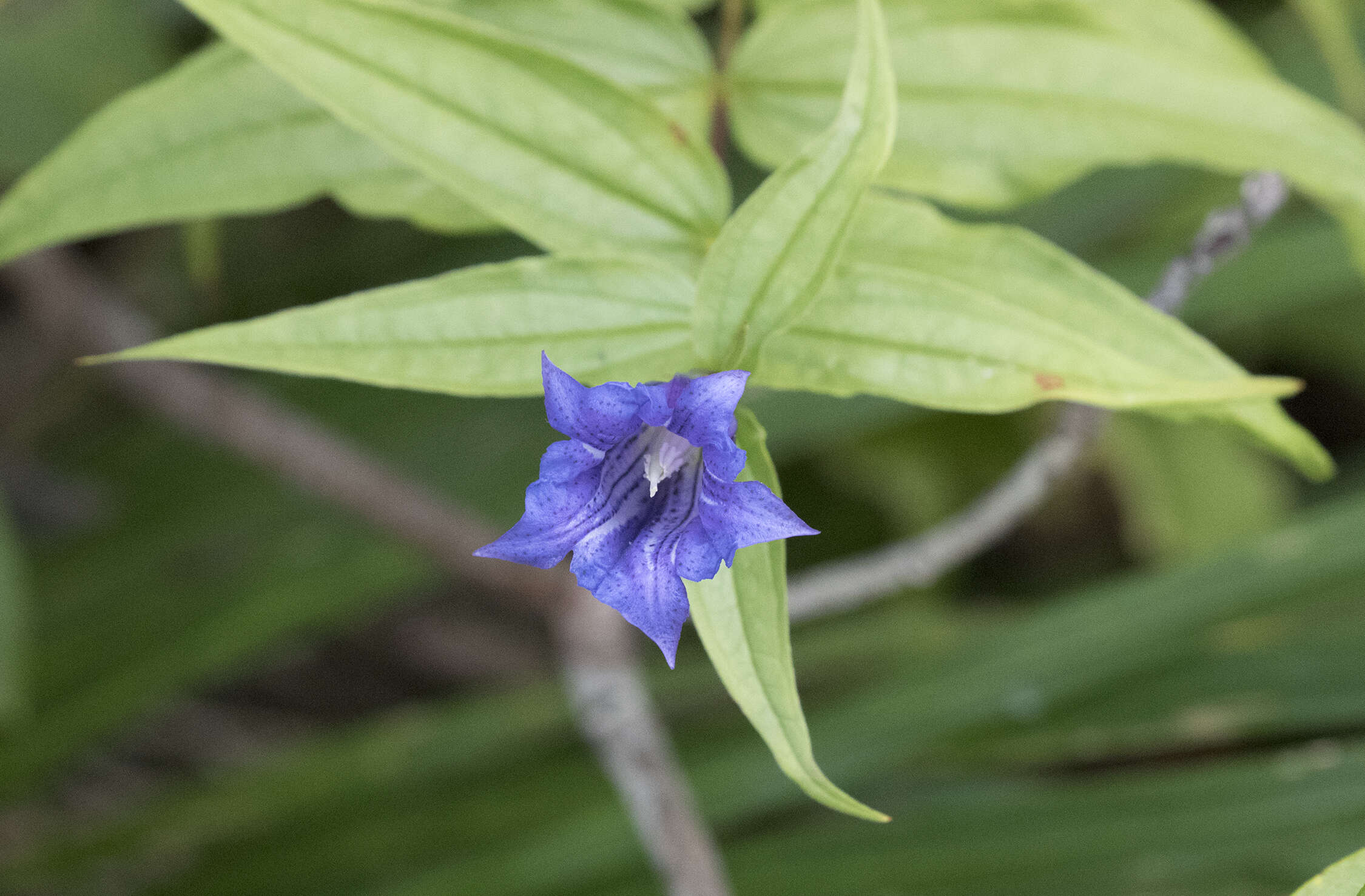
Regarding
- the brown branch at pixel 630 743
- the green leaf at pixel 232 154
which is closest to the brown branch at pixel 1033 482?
the brown branch at pixel 630 743

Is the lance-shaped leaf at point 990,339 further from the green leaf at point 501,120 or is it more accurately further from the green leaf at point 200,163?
the green leaf at point 200,163

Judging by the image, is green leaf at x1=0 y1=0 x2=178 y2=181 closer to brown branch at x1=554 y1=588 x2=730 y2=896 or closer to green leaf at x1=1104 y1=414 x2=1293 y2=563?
brown branch at x1=554 y1=588 x2=730 y2=896

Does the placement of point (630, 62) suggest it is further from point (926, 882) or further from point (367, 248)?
point (367, 248)

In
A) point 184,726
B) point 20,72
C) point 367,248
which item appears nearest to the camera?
point 20,72

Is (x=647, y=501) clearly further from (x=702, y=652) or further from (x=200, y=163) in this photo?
(x=702, y=652)

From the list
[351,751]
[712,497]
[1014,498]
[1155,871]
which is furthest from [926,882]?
[712,497]

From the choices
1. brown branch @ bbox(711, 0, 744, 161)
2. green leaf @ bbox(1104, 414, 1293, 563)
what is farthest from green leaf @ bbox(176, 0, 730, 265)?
green leaf @ bbox(1104, 414, 1293, 563)
